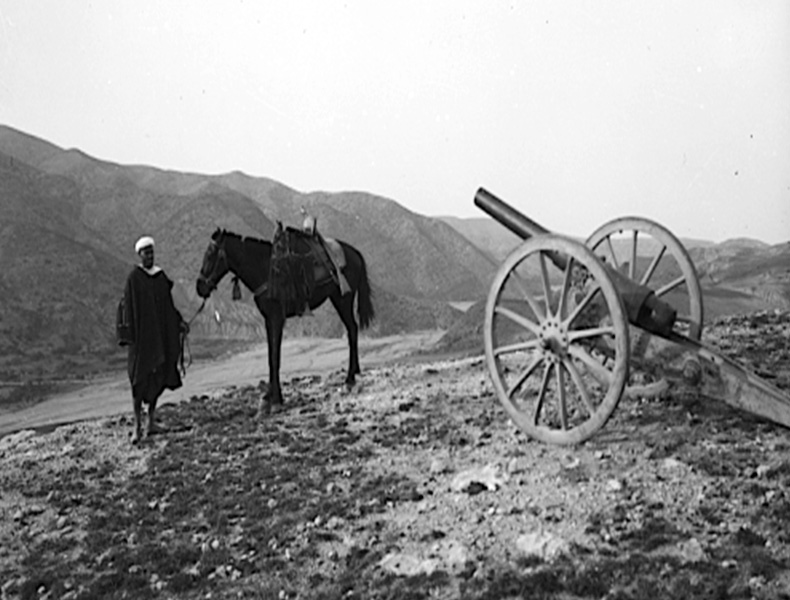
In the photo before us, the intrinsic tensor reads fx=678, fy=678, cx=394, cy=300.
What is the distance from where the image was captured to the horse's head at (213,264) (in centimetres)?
962

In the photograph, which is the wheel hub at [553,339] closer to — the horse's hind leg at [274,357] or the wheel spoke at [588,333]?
the wheel spoke at [588,333]

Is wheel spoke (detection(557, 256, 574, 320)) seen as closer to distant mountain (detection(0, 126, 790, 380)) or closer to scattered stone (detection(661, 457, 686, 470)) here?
scattered stone (detection(661, 457, 686, 470))

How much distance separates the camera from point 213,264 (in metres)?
9.63

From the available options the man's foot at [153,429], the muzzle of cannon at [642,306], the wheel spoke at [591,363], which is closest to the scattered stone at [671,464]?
the wheel spoke at [591,363]

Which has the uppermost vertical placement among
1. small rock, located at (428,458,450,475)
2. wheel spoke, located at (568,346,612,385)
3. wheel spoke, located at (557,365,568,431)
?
wheel spoke, located at (568,346,612,385)

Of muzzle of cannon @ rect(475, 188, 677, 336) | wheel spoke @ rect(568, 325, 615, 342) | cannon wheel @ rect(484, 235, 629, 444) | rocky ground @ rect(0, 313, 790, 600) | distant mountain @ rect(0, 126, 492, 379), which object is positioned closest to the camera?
rocky ground @ rect(0, 313, 790, 600)

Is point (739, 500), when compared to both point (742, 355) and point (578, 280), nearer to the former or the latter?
point (578, 280)

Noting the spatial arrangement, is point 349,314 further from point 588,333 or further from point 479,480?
point 588,333

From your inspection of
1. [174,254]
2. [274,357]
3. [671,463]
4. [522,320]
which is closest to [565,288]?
[522,320]

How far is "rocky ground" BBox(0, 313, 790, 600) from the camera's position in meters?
4.25

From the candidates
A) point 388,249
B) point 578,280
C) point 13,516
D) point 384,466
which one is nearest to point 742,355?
point 578,280

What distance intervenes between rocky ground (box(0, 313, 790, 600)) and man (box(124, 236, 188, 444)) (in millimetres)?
712

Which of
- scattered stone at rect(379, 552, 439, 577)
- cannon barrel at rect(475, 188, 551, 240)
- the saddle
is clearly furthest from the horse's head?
scattered stone at rect(379, 552, 439, 577)

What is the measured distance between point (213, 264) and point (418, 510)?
18.0 feet
